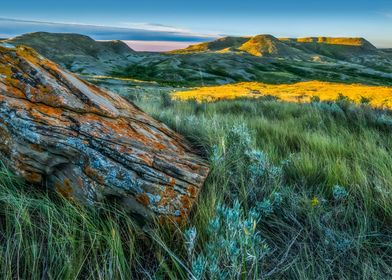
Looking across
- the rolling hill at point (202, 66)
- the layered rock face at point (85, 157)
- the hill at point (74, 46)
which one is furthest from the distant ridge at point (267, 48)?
the layered rock face at point (85, 157)

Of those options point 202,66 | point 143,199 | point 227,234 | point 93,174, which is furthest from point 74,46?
point 227,234

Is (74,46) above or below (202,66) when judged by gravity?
above

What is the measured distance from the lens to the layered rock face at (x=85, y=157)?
2.09m

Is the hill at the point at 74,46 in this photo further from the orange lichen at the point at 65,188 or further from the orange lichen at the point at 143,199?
the orange lichen at the point at 143,199

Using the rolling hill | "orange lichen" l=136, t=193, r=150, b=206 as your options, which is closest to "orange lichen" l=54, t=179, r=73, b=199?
"orange lichen" l=136, t=193, r=150, b=206

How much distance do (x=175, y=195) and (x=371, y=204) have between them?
148 cm

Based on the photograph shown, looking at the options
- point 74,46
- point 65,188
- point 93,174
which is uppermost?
point 74,46

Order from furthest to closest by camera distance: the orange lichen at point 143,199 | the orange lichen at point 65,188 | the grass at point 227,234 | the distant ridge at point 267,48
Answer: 1. the distant ridge at point 267,48
2. the orange lichen at point 65,188
3. the orange lichen at point 143,199
4. the grass at point 227,234

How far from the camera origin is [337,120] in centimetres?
604

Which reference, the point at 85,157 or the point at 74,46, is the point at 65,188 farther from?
the point at 74,46

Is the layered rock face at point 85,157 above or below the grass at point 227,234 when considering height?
above

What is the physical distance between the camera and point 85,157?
2180mm

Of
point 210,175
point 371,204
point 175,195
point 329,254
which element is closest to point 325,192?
point 371,204

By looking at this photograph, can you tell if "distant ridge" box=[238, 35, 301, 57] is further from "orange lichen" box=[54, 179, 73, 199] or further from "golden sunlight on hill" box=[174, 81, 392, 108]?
"orange lichen" box=[54, 179, 73, 199]
